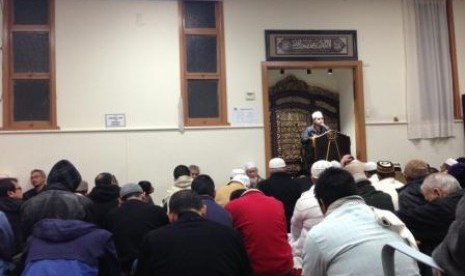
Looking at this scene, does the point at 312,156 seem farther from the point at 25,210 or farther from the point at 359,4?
the point at 25,210

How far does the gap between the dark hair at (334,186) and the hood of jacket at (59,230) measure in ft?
4.17

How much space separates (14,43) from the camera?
23.0 feet

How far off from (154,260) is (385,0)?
23.0 feet

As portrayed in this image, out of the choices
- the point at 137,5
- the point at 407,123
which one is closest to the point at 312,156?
the point at 407,123

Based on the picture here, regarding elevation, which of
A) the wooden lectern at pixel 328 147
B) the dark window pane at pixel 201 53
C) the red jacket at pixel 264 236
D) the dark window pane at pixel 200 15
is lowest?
the red jacket at pixel 264 236

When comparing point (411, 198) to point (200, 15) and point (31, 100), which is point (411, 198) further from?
point (31, 100)

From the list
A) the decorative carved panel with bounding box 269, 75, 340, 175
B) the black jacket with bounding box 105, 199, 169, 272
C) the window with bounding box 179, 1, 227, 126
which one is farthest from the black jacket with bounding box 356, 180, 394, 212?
the decorative carved panel with bounding box 269, 75, 340, 175

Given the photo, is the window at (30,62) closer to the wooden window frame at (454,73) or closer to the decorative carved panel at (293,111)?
the decorative carved panel at (293,111)

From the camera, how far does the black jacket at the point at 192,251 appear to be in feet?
7.44

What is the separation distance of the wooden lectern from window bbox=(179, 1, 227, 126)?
1426mm

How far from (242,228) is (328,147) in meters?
3.73

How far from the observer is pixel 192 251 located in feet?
7.48

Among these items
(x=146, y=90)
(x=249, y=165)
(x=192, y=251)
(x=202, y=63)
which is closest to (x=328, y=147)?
(x=249, y=165)

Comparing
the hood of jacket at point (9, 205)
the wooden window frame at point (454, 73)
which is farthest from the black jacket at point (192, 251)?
the wooden window frame at point (454, 73)
